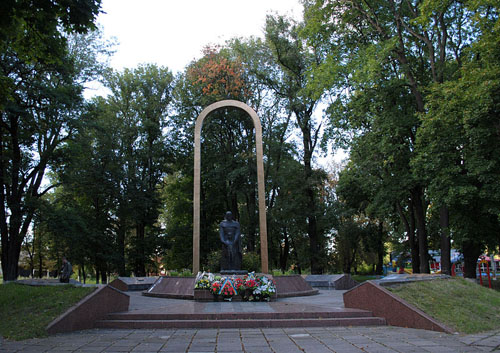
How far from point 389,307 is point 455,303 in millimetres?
1481

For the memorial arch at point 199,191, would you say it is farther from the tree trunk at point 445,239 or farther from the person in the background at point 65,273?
the tree trunk at point 445,239

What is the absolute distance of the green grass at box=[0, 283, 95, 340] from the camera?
21.8ft

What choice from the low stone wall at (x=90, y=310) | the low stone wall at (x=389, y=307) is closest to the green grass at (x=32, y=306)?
the low stone wall at (x=90, y=310)

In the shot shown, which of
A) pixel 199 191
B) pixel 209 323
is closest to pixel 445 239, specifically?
pixel 199 191

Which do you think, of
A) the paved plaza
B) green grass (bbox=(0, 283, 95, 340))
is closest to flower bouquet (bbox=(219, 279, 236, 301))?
the paved plaza

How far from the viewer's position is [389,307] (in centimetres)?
779

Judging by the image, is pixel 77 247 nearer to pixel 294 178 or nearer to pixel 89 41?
pixel 89 41

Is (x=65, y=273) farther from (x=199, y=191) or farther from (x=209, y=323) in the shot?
(x=209, y=323)

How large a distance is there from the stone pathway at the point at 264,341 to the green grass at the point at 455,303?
0.51 m

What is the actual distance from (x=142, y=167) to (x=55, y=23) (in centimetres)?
2193

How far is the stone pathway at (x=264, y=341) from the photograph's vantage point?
5530 mm

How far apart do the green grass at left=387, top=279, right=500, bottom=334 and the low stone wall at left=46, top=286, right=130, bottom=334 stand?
19.2 feet

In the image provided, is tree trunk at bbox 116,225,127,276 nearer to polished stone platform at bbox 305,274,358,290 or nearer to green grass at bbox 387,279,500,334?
polished stone platform at bbox 305,274,358,290

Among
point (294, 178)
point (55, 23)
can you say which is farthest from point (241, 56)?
point (55, 23)
